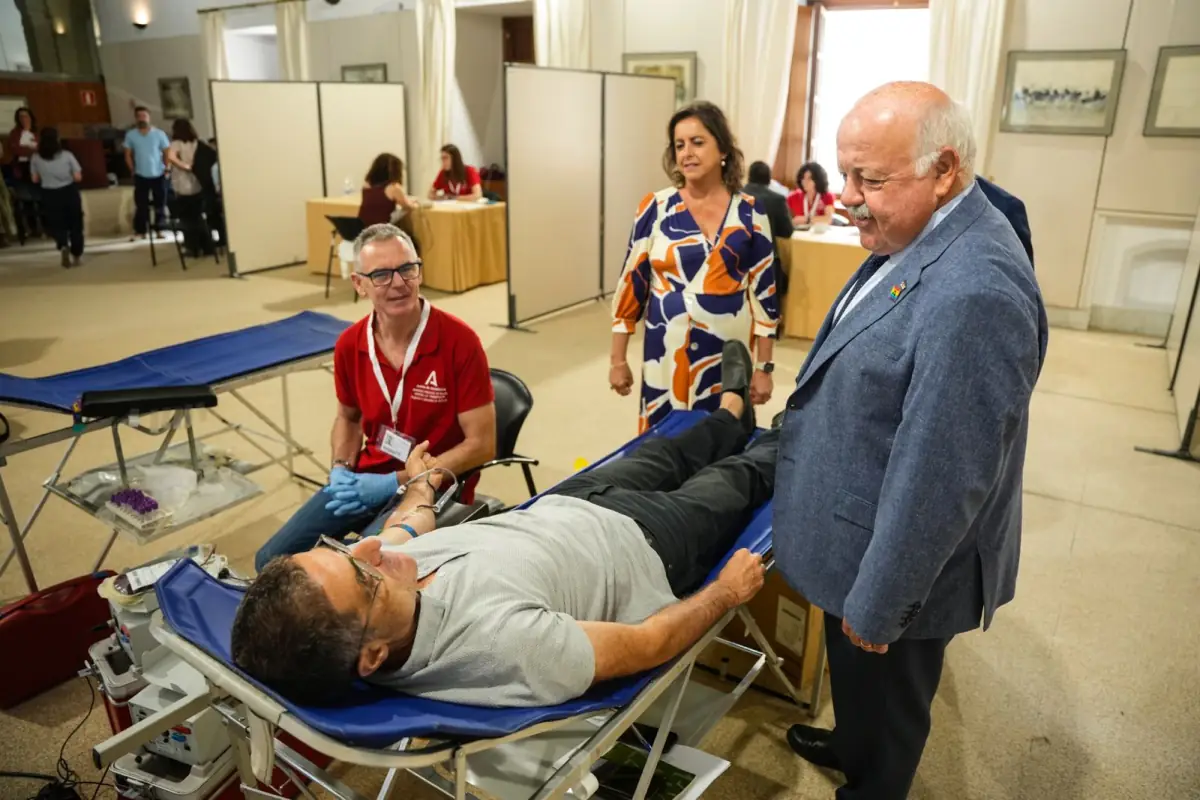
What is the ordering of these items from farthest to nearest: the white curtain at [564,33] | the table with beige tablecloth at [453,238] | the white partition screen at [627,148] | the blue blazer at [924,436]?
the white curtain at [564,33] → the table with beige tablecloth at [453,238] → the white partition screen at [627,148] → the blue blazer at [924,436]

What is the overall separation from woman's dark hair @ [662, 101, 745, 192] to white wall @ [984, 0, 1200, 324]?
166 inches

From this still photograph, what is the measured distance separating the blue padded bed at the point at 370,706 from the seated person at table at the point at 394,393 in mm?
597

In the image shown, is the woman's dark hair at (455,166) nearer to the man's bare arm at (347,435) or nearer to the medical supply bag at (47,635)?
the man's bare arm at (347,435)

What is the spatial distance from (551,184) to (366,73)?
4941 mm

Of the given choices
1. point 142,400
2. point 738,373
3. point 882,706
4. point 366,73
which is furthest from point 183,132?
point 882,706

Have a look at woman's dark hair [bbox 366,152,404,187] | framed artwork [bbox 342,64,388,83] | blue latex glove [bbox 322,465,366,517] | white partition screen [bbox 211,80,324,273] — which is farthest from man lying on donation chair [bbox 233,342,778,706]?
framed artwork [bbox 342,64,388,83]

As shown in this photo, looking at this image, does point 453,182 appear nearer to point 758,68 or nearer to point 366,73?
point 758,68

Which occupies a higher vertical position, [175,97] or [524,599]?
[175,97]

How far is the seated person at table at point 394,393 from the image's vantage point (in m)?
2.14

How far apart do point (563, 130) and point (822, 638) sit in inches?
176

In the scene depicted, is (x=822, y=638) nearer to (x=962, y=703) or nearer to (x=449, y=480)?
(x=962, y=703)

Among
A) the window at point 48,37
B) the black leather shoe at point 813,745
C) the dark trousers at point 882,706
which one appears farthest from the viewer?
the window at point 48,37

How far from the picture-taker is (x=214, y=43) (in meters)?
10.8

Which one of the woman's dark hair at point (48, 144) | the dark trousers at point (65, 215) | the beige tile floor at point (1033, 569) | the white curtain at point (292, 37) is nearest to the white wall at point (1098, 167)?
the beige tile floor at point (1033, 569)
